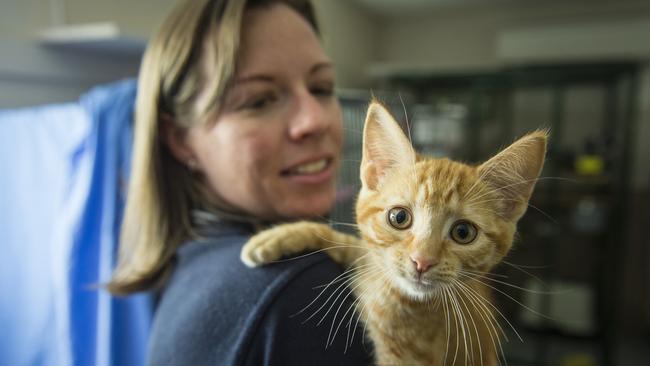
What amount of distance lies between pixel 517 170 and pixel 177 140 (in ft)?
2.40

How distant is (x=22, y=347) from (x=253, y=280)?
0.73 m

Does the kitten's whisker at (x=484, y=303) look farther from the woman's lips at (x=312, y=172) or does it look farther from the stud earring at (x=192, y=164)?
the stud earring at (x=192, y=164)

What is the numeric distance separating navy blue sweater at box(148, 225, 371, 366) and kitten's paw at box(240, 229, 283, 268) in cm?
1

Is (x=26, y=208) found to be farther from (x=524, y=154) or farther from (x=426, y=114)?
(x=524, y=154)

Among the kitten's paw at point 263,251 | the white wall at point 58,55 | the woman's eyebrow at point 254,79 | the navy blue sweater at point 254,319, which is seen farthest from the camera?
the white wall at point 58,55

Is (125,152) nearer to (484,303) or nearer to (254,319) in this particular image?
(254,319)

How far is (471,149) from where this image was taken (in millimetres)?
688

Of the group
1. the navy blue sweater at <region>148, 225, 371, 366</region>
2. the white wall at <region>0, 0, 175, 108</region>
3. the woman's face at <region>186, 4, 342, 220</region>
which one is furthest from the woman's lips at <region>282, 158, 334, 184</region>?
the white wall at <region>0, 0, 175, 108</region>

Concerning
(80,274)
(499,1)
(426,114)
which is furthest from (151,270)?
(499,1)

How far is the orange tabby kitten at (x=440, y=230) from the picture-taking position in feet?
1.04

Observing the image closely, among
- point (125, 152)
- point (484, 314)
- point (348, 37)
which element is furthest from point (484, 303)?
point (348, 37)

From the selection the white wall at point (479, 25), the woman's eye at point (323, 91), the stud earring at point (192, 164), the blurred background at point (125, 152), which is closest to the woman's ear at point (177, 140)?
the stud earring at point (192, 164)

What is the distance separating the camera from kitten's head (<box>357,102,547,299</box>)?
32cm

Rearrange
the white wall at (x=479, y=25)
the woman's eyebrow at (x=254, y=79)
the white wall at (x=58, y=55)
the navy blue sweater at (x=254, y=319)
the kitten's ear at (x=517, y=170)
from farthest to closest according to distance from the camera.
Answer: the white wall at (x=479, y=25)
the white wall at (x=58, y=55)
the woman's eyebrow at (x=254, y=79)
the navy blue sweater at (x=254, y=319)
the kitten's ear at (x=517, y=170)
